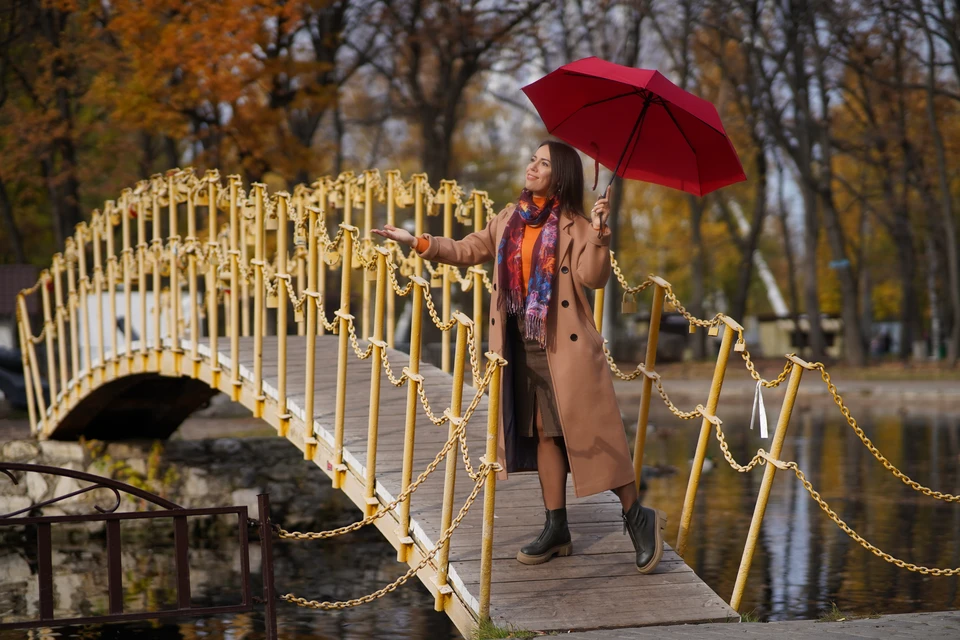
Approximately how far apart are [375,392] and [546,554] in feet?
4.56

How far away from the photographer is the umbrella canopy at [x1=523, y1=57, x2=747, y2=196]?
6.08 metres

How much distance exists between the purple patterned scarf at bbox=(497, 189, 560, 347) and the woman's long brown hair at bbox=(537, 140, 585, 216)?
51mm

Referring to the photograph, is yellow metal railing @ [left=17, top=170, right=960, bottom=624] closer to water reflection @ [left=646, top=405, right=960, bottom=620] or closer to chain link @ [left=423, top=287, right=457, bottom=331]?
chain link @ [left=423, top=287, right=457, bottom=331]

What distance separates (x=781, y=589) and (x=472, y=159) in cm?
3588

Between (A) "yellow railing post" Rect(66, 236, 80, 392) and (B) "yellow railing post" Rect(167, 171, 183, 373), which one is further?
(A) "yellow railing post" Rect(66, 236, 80, 392)

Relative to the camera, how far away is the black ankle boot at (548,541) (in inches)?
242

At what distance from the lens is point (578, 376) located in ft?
19.5

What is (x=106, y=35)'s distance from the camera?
2209 centimetres

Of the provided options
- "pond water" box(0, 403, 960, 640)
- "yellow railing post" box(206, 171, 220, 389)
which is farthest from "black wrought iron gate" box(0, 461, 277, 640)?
"yellow railing post" box(206, 171, 220, 389)

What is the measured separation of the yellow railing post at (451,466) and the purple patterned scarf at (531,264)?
30 centimetres

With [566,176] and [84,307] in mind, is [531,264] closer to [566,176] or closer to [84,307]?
[566,176]

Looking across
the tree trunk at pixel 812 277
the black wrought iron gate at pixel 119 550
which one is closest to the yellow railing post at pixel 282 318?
the black wrought iron gate at pixel 119 550

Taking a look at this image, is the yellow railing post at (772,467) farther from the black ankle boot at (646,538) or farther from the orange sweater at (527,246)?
the orange sweater at (527,246)

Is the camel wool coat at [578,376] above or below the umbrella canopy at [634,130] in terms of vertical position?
below
